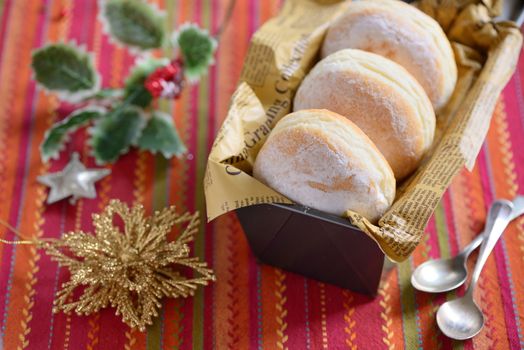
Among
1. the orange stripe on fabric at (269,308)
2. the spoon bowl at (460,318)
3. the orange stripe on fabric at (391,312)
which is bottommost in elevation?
the orange stripe on fabric at (269,308)

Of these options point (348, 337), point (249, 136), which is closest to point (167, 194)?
point (249, 136)

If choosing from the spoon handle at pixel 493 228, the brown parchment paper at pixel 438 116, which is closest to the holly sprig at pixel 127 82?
the brown parchment paper at pixel 438 116

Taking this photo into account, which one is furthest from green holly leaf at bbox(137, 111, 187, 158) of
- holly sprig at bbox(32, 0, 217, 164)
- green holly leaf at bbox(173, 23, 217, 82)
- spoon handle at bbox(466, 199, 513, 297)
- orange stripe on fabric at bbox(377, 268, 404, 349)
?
spoon handle at bbox(466, 199, 513, 297)

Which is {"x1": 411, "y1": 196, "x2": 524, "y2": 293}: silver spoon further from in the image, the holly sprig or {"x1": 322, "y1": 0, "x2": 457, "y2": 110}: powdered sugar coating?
the holly sprig

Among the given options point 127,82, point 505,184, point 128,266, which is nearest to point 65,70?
point 127,82

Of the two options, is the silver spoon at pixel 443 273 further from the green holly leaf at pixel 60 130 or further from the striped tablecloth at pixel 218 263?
the green holly leaf at pixel 60 130

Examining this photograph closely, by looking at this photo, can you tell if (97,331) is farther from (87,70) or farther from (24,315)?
(87,70)
